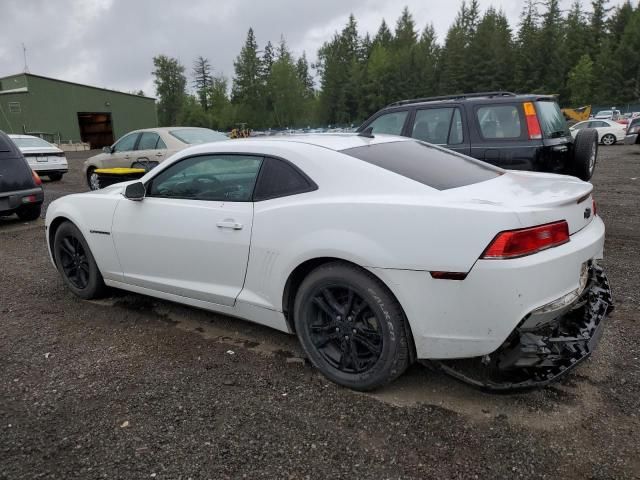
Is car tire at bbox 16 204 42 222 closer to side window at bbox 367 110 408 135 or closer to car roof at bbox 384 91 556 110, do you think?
side window at bbox 367 110 408 135

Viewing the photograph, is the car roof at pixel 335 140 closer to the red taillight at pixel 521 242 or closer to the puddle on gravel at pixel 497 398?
the red taillight at pixel 521 242

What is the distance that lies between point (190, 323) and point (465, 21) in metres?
102

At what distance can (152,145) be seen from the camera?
34.2 feet

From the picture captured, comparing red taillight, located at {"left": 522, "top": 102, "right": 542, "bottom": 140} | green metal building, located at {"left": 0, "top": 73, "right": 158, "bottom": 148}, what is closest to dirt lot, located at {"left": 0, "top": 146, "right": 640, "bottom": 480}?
red taillight, located at {"left": 522, "top": 102, "right": 542, "bottom": 140}

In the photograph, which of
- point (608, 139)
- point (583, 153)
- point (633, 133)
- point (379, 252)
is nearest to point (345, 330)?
point (379, 252)

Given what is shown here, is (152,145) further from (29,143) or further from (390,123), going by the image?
(29,143)

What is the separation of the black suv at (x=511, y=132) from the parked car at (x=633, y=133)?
58.3ft

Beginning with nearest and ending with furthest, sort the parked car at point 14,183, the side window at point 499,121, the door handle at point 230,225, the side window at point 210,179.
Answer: the door handle at point 230,225, the side window at point 210,179, the side window at point 499,121, the parked car at point 14,183

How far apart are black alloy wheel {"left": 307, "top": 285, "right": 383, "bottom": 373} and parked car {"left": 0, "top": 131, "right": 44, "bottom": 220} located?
6.65 metres

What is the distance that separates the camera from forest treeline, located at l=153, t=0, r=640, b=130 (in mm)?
70125

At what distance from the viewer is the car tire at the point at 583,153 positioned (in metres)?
5.89

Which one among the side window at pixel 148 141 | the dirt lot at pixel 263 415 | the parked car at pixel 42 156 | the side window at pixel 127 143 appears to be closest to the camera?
the dirt lot at pixel 263 415

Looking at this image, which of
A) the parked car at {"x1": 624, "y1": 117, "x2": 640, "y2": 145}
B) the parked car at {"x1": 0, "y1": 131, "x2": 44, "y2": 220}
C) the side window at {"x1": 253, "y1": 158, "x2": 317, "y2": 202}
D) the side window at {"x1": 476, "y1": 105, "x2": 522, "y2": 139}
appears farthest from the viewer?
the parked car at {"x1": 624, "y1": 117, "x2": 640, "y2": 145}

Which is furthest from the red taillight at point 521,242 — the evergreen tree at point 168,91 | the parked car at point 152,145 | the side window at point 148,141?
the evergreen tree at point 168,91
